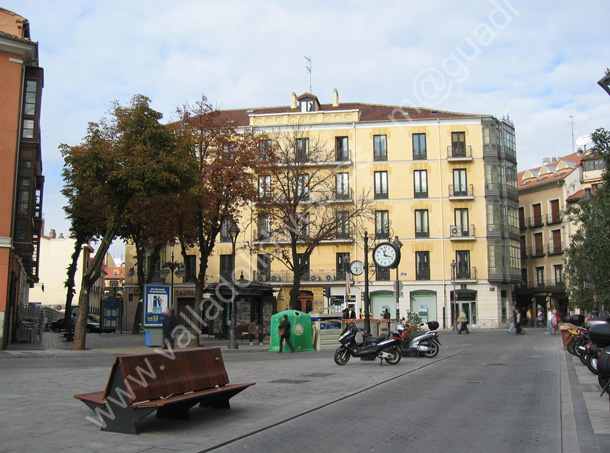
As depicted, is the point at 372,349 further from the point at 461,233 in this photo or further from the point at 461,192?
the point at 461,192

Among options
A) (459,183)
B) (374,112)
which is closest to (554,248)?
(459,183)

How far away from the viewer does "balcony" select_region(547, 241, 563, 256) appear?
59.3 meters

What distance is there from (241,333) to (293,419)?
2247 cm

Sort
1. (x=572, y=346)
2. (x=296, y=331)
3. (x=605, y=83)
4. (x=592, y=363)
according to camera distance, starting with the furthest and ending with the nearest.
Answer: (x=296, y=331), (x=572, y=346), (x=592, y=363), (x=605, y=83)

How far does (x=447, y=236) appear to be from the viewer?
167 ft

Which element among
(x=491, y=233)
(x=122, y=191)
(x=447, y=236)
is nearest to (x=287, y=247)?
(x=447, y=236)

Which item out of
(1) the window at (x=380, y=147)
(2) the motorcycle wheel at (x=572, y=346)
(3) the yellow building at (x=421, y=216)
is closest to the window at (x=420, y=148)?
(3) the yellow building at (x=421, y=216)

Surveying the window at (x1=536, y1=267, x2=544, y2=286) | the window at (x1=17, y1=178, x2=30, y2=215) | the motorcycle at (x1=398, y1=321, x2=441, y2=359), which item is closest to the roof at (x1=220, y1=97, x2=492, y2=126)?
the window at (x1=536, y1=267, x2=544, y2=286)

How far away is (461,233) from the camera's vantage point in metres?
50.8

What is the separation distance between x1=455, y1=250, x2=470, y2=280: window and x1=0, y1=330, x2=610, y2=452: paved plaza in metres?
34.0

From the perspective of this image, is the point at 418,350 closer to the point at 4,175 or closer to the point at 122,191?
the point at 122,191

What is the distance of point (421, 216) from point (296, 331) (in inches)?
1142

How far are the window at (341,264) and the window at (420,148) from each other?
10.7m

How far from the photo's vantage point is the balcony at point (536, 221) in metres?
62.4
